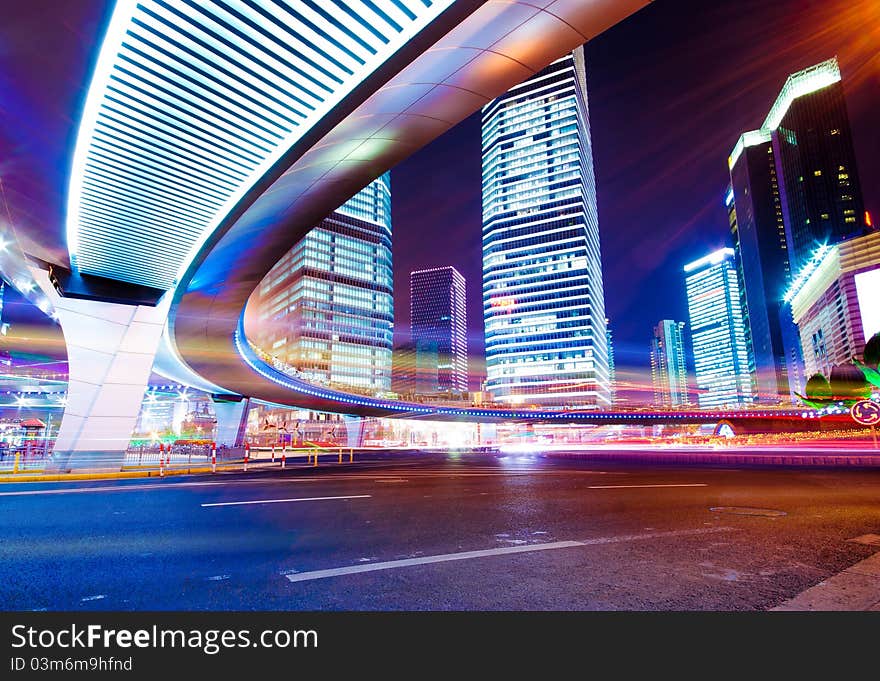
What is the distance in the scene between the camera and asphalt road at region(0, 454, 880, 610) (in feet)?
13.0

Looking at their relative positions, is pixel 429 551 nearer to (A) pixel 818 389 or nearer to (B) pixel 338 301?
(A) pixel 818 389

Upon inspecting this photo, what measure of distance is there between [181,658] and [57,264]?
67.7ft

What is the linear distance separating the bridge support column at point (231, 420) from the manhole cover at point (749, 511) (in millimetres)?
56063

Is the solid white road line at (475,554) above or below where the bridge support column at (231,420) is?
below

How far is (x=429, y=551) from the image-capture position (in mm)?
5629

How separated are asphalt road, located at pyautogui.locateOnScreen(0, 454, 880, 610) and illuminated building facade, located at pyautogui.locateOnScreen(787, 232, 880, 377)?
113231 millimetres

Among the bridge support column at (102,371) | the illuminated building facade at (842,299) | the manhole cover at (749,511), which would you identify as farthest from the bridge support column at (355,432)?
the illuminated building facade at (842,299)

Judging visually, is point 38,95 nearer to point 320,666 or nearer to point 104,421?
point 320,666

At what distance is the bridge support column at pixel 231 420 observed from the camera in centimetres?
5684

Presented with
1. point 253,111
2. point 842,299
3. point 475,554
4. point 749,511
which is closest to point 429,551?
point 475,554

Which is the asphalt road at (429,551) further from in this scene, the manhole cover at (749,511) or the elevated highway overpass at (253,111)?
the elevated highway overpass at (253,111)

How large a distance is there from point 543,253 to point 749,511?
16657 centimetres

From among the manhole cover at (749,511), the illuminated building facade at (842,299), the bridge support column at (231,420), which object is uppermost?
the illuminated building facade at (842,299)

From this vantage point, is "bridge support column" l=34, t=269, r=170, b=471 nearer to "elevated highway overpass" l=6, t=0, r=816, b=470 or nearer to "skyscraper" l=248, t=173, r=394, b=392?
"elevated highway overpass" l=6, t=0, r=816, b=470
